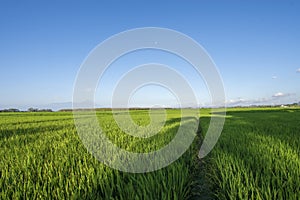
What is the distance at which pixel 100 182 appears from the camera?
97.3 inches

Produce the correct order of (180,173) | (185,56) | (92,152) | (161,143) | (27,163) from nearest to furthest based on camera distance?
(180,173), (27,163), (92,152), (161,143), (185,56)

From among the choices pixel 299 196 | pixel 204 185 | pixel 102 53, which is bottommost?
pixel 204 185

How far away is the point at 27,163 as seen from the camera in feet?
11.0

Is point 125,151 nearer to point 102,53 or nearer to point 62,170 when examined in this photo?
point 62,170

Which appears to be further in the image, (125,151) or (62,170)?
(125,151)

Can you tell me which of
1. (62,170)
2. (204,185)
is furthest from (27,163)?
(204,185)

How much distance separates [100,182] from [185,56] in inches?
199

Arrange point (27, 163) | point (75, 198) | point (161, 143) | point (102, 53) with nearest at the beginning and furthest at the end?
1. point (75, 198)
2. point (27, 163)
3. point (161, 143)
4. point (102, 53)

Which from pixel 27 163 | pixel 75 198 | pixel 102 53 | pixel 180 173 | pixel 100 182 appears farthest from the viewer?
pixel 102 53

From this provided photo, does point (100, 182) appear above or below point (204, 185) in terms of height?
above

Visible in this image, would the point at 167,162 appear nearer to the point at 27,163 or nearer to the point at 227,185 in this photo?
the point at 227,185

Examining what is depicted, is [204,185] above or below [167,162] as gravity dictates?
below

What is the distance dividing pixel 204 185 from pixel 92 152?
6.25ft

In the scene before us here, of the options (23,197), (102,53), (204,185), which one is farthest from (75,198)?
(102,53)
